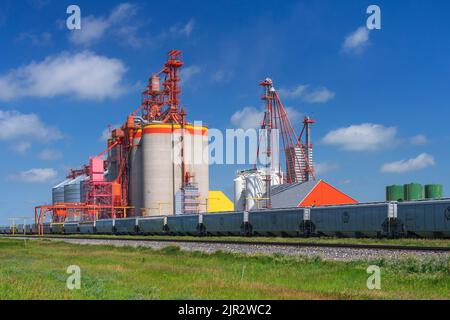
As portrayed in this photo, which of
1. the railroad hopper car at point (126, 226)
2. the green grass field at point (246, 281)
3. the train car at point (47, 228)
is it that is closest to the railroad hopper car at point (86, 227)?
the railroad hopper car at point (126, 226)

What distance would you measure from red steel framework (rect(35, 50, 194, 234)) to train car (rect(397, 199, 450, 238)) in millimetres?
62467

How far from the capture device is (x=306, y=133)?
111125 mm

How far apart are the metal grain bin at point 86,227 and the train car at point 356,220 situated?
47.2m

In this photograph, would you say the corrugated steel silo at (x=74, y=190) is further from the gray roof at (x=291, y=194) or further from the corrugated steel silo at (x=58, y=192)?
the gray roof at (x=291, y=194)

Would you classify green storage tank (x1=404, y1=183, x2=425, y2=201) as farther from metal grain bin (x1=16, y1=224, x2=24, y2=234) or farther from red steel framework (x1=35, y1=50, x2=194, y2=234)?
metal grain bin (x1=16, y1=224, x2=24, y2=234)

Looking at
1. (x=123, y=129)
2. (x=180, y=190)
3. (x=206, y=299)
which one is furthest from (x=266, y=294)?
(x=123, y=129)

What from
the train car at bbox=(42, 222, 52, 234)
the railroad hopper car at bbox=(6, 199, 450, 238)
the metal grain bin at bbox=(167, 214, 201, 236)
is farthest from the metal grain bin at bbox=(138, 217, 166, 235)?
the train car at bbox=(42, 222, 52, 234)

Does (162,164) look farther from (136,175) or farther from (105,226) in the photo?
(105,226)

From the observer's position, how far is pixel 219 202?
116625 mm

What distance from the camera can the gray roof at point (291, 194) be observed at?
86062 millimetres

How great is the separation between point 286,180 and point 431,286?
92962mm

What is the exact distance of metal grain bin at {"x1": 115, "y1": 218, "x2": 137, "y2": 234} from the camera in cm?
7456

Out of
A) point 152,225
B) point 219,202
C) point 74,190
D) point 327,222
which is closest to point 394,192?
point 219,202

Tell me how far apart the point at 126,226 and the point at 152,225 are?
24.2ft
